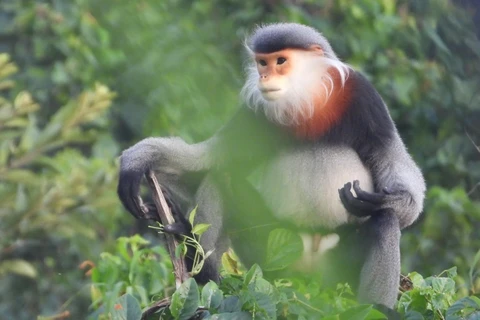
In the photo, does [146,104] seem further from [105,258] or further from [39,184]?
[105,258]

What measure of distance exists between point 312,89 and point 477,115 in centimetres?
206

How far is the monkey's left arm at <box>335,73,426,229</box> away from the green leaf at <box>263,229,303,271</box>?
0.85 meters

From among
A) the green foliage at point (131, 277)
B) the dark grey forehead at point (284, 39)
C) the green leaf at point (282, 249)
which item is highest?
the dark grey forehead at point (284, 39)

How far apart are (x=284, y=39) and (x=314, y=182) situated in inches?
20.3

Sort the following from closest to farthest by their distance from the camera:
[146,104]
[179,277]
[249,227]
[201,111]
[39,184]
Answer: [201,111], [179,277], [249,227], [39,184], [146,104]

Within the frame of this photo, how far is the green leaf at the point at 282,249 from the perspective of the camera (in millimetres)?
2457

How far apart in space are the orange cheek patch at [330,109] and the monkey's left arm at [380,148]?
2 centimetres

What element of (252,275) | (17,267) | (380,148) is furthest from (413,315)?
(17,267)

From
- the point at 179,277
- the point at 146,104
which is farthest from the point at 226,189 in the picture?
the point at 146,104

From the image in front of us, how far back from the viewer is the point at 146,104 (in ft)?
21.7

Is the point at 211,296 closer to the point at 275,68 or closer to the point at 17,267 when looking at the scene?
the point at 275,68

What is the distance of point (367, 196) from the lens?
3123 mm

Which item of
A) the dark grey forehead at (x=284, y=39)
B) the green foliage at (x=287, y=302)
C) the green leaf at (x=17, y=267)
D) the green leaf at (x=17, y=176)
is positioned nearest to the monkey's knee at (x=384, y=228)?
the green foliage at (x=287, y=302)

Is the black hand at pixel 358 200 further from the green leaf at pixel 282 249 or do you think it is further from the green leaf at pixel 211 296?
the green leaf at pixel 211 296
